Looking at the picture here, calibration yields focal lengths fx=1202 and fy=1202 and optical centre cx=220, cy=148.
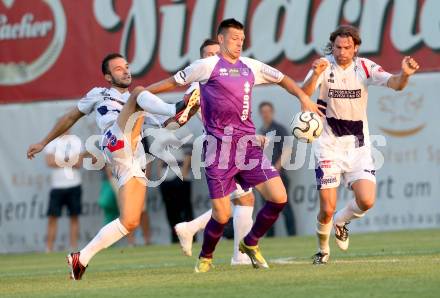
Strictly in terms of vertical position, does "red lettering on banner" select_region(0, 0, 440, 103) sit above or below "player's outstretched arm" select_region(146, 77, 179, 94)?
above

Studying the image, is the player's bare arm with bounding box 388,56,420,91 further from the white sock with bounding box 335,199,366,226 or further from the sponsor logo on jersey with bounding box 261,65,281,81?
the white sock with bounding box 335,199,366,226

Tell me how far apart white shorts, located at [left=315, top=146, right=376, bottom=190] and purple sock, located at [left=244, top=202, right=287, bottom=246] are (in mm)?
877

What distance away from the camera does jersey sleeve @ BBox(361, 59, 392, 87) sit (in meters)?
12.0

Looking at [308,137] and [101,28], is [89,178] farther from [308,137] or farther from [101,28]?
[308,137]

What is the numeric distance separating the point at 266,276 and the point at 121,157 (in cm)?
202

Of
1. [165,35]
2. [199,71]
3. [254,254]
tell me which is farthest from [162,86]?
[165,35]

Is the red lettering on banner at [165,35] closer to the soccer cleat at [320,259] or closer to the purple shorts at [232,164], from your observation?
the soccer cleat at [320,259]

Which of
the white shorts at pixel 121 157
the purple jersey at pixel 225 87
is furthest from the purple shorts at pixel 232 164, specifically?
the white shorts at pixel 121 157

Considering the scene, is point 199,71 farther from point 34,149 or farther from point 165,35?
point 165,35

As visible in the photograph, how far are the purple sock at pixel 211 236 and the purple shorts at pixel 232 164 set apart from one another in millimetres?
297

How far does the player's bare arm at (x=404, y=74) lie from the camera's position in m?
11.4

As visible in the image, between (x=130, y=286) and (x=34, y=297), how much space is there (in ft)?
2.99

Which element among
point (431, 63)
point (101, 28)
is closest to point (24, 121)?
point (101, 28)

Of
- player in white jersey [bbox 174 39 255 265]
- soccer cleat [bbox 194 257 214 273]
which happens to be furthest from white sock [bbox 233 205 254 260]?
soccer cleat [bbox 194 257 214 273]
